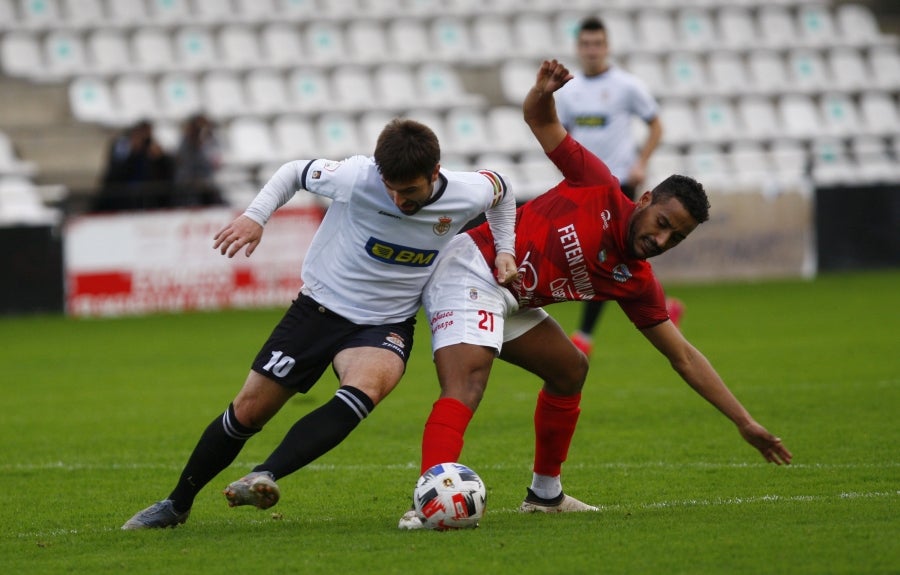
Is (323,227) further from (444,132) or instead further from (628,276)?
(444,132)

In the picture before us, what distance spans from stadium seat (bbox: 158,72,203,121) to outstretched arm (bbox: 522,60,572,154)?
14.5 metres

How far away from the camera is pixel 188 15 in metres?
21.2

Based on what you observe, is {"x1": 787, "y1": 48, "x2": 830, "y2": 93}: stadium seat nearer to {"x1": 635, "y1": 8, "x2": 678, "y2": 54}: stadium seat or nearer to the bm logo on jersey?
{"x1": 635, "y1": 8, "x2": 678, "y2": 54}: stadium seat

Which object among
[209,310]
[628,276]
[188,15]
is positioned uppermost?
[188,15]

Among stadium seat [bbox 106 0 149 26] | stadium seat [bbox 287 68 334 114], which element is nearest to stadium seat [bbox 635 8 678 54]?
stadium seat [bbox 287 68 334 114]

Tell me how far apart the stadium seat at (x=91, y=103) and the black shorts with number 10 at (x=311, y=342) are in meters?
14.6

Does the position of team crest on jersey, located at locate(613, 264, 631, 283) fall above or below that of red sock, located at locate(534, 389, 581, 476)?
above

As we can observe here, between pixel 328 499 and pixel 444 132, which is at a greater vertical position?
pixel 444 132

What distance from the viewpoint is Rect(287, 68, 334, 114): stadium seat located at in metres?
20.6

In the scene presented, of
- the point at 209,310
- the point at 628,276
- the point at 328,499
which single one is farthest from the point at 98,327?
the point at 628,276

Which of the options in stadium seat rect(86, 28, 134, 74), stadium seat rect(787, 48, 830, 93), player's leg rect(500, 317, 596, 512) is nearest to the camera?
player's leg rect(500, 317, 596, 512)

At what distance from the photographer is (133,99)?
1975cm

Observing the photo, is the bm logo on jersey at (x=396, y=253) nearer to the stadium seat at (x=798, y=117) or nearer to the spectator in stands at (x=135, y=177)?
the spectator in stands at (x=135, y=177)

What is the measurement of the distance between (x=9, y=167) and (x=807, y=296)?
10.00 m
